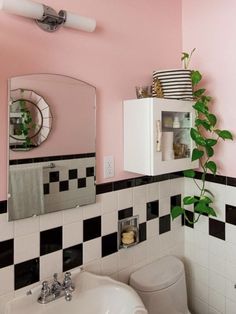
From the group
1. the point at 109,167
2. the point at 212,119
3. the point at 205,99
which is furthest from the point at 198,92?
the point at 109,167

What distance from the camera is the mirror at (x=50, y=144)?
3.31 feet

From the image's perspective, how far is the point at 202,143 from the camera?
4.47 ft

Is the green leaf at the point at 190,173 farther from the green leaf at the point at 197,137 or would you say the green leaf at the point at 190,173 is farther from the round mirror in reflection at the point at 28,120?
the round mirror in reflection at the point at 28,120

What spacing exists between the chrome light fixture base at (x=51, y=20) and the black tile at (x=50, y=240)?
83 centimetres

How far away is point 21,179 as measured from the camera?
102cm

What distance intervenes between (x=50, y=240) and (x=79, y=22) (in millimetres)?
922

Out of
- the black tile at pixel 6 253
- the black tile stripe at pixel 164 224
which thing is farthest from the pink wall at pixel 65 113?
the black tile stripe at pixel 164 224

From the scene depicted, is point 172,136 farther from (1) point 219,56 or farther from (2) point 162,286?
(2) point 162,286

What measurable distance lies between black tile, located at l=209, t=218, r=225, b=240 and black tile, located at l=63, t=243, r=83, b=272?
0.77m

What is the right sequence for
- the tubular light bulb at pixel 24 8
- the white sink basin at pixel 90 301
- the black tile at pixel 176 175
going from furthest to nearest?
1. the black tile at pixel 176 175
2. the white sink basin at pixel 90 301
3. the tubular light bulb at pixel 24 8

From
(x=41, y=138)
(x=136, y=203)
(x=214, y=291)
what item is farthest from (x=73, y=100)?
(x=214, y=291)

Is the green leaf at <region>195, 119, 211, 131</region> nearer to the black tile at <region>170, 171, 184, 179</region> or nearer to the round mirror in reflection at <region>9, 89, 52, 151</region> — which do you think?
the black tile at <region>170, 171, 184, 179</region>

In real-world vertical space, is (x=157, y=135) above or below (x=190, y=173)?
above

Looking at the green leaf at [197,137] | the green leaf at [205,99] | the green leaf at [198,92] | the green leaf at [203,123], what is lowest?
the green leaf at [197,137]
